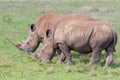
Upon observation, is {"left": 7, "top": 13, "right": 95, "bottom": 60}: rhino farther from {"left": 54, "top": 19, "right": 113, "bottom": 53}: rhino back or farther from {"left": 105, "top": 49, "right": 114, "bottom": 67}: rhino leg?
{"left": 105, "top": 49, "right": 114, "bottom": 67}: rhino leg

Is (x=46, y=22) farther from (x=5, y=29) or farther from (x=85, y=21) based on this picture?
(x=5, y=29)

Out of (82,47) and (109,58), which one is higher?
(82,47)

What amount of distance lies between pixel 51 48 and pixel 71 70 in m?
1.61

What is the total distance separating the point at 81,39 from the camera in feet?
37.8

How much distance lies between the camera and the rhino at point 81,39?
11312 mm

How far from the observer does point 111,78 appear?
32.9 feet

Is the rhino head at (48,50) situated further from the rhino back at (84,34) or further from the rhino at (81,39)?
the rhino back at (84,34)

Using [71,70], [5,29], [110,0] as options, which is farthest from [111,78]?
[110,0]

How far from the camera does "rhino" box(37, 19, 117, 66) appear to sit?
11.3m

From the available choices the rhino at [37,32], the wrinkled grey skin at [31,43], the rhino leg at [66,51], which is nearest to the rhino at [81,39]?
the rhino leg at [66,51]

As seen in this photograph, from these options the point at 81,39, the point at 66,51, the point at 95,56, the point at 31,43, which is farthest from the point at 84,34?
the point at 31,43

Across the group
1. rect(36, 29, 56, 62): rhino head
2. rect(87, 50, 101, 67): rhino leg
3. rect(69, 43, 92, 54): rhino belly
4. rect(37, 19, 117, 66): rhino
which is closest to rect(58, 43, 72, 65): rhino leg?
rect(37, 19, 117, 66): rhino

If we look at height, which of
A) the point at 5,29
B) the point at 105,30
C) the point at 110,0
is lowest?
the point at 110,0

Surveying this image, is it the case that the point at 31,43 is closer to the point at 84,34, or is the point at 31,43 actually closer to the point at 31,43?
the point at 31,43
